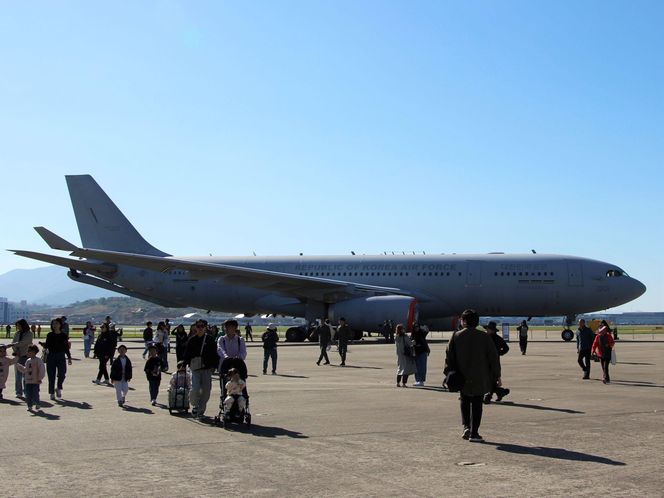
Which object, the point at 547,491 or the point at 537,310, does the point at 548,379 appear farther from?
the point at 537,310

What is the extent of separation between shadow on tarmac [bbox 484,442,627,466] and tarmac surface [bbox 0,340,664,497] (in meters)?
0.02

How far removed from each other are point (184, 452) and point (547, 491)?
402cm

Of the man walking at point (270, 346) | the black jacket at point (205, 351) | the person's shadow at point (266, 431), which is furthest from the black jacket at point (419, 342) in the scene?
the person's shadow at point (266, 431)

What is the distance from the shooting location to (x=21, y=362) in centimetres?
1520

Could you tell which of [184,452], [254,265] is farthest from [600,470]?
[254,265]

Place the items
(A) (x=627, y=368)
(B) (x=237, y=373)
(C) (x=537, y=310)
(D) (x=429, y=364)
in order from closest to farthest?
(B) (x=237, y=373)
(A) (x=627, y=368)
(D) (x=429, y=364)
(C) (x=537, y=310)

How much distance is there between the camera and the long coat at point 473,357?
9.67 meters

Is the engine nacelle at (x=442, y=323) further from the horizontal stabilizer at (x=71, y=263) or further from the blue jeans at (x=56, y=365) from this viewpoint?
the blue jeans at (x=56, y=365)

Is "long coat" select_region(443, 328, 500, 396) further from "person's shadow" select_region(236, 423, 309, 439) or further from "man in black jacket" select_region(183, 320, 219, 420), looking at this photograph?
"man in black jacket" select_region(183, 320, 219, 420)

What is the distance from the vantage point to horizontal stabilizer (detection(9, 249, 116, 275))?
35.2 m

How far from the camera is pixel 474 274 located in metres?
39.0

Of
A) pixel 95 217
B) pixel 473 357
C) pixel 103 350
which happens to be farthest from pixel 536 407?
pixel 95 217

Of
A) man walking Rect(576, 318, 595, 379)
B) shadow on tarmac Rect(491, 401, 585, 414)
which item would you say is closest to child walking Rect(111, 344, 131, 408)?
shadow on tarmac Rect(491, 401, 585, 414)

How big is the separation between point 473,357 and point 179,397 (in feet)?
16.0
